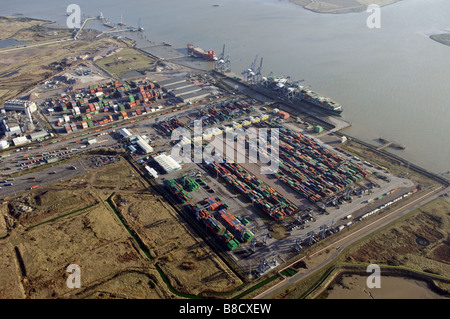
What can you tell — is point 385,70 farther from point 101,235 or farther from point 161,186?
point 101,235

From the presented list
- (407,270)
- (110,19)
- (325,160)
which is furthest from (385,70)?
(110,19)

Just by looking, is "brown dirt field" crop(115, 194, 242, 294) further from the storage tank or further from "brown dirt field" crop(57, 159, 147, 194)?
the storage tank

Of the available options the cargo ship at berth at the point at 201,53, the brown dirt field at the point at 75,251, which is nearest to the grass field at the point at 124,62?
the cargo ship at berth at the point at 201,53

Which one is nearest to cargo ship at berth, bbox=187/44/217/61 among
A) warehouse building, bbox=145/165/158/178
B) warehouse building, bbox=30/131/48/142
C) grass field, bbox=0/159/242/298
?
warehouse building, bbox=30/131/48/142

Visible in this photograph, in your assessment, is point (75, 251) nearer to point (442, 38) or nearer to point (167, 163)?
point (167, 163)

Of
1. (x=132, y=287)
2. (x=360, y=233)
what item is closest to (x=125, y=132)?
(x=132, y=287)

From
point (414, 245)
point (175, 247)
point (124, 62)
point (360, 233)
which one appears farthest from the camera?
point (124, 62)
